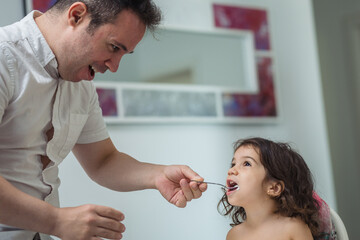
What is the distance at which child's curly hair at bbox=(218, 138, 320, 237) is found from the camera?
1654 millimetres

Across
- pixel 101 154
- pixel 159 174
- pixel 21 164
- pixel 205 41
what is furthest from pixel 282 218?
pixel 205 41

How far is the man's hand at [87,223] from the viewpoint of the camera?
120 centimetres

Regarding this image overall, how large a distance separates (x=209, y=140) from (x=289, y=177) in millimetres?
1103

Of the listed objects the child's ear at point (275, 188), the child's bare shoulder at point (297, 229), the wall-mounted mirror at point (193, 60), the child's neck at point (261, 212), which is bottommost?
the child's bare shoulder at point (297, 229)

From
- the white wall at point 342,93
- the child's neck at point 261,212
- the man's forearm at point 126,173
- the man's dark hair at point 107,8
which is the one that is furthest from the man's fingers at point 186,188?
the white wall at point 342,93

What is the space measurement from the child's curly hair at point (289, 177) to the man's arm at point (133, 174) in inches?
12.5

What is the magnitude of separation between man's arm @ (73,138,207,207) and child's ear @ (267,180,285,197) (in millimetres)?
291

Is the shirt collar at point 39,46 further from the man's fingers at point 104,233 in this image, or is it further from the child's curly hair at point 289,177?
the child's curly hair at point 289,177

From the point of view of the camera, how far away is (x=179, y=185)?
1.63 m

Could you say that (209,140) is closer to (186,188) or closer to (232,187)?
(232,187)

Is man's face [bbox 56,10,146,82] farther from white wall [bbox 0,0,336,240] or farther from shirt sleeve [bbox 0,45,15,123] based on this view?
white wall [bbox 0,0,336,240]

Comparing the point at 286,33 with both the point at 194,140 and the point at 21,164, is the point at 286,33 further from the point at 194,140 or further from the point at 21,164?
the point at 21,164

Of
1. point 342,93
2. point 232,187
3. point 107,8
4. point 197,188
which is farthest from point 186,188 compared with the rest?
point 342,93

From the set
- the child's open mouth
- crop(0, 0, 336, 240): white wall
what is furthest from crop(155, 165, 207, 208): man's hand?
crop(0, 0, 336, 240): white wall
